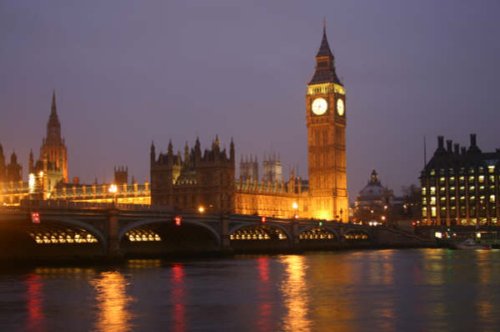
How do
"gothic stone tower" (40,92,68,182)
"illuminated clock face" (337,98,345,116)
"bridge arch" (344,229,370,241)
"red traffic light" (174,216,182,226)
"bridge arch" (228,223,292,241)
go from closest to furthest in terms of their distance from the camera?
1. "red traffic light" (174,216,182,226)
2. "bridge arch" (228,223,292,241)
3. "bridge arch" (344,229,370,241)
4. "illuminated clock face" (337,98,345,116)
5. "gothic stone tower" (40,92,68,182)

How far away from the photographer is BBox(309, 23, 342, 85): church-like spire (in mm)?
165125

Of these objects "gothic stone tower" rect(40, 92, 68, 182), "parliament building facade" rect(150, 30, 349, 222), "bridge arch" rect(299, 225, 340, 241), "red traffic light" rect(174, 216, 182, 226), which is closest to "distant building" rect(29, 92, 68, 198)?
"gothic stone tower" rect(40, 92, 68, 182)

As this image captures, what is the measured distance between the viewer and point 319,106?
16312 centimetres

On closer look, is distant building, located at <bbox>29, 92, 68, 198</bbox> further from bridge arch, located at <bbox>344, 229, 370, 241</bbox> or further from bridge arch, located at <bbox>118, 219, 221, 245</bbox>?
bridge arch, located at <bbox>118, 219, 221, 245</bbox>

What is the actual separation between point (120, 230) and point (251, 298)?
1244 inches

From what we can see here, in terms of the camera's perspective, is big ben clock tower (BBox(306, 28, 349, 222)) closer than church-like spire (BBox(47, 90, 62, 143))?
Yes

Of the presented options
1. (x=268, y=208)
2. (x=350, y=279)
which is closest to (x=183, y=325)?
(x=350, y=279)

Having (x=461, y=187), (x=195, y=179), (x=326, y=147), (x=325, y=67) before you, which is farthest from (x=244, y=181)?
(x=461, y=187)

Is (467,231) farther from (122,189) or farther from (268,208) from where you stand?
(122,189)

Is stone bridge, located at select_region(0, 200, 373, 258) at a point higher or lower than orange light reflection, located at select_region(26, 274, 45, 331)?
higher

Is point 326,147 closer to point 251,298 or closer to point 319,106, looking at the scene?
point 319,106

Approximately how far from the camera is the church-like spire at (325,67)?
165125 mm

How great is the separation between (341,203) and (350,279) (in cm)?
10141

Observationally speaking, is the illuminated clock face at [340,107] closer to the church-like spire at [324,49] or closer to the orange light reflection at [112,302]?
the church-like spire at [324,49]
